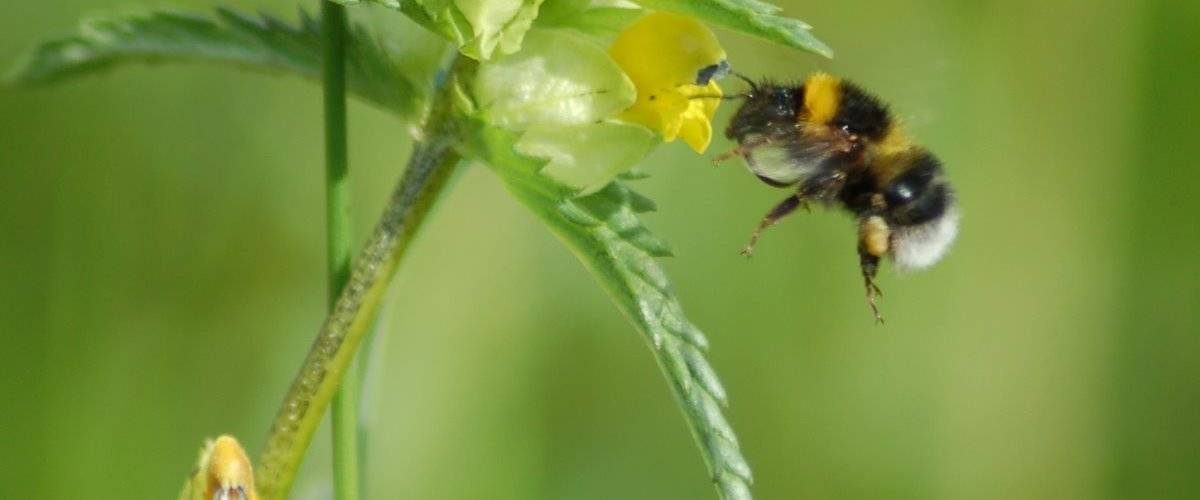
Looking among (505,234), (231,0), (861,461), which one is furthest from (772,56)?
(231,0)

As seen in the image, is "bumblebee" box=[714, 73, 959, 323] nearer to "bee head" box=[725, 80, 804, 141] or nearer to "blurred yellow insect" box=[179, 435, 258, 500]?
"bee head" box=[725, 80, 804, 141]

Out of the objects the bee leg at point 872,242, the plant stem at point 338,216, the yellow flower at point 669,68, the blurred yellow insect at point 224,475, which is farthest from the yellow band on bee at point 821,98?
the blurred yellow insect at point 224,475

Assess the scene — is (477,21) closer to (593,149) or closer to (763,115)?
(593,149)

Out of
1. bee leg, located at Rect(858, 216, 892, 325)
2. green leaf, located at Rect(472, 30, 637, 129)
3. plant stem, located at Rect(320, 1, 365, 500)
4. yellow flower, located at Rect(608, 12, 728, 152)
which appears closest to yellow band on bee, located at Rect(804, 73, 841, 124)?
bee leg, located at Rect(858, 216, 892, 325)

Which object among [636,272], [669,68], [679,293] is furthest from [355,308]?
[679,293]

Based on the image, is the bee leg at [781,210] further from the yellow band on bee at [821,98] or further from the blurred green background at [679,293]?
the blurred green background at [679,293]
